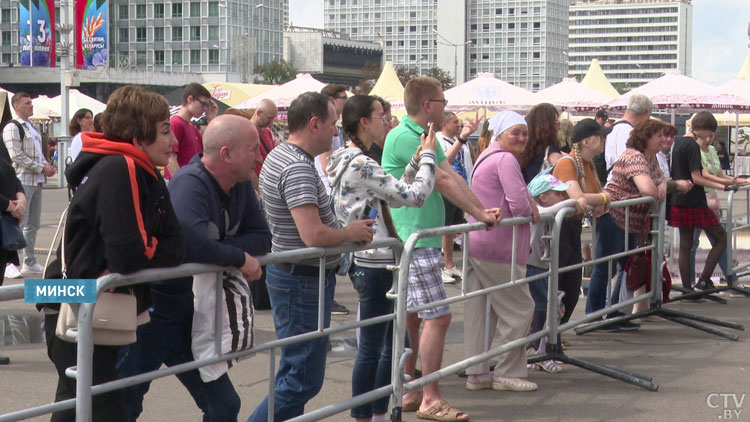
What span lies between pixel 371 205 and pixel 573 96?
2082 cm

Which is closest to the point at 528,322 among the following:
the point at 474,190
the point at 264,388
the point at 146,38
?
the point at 474,190

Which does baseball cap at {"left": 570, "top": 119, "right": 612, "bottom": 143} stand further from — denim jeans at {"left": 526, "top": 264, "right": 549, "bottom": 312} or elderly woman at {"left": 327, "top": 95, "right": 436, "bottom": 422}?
elderly woman at {"left": 327, "top": 95, "right": 436, "bottom": 422}

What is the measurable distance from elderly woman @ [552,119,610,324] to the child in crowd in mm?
201

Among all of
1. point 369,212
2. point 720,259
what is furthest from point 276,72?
point 369,212

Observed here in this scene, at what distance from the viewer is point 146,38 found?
132250 millimetres

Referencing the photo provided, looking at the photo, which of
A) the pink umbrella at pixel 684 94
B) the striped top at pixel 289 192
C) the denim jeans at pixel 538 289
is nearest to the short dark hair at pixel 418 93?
the striped top at pixel 289 192

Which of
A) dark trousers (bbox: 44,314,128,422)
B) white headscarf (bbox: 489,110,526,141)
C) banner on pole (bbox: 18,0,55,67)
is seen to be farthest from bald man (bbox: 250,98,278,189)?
banner on pole (bbox: 18,0,55,67)

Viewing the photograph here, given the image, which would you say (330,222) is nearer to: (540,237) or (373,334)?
Result: (373,334)

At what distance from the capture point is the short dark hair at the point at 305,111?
473cm

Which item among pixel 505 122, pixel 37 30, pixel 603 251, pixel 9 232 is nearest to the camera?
pixel 505 122

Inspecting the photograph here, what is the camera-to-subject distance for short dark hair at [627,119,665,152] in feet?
26.6

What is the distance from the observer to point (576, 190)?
7.23m

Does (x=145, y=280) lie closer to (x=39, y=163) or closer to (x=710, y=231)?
(x=710, y=231)

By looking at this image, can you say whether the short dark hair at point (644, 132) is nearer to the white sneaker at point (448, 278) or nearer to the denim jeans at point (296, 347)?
the white sneaker at point (448, 278)
